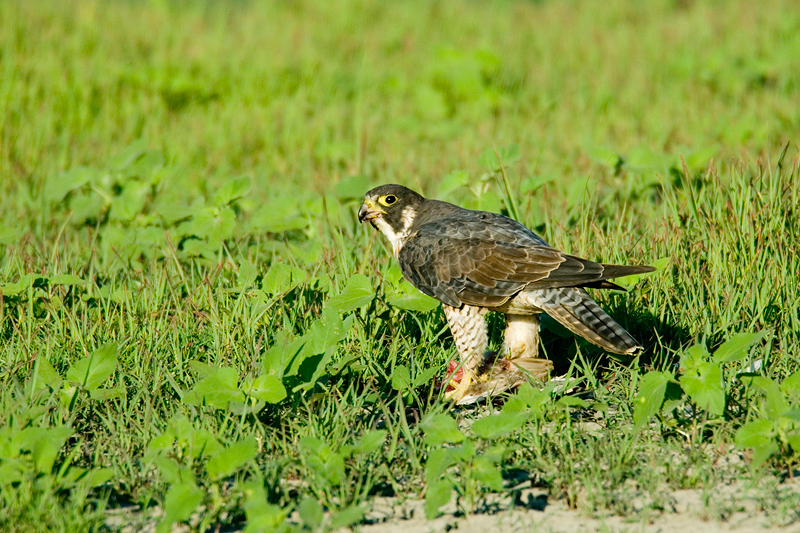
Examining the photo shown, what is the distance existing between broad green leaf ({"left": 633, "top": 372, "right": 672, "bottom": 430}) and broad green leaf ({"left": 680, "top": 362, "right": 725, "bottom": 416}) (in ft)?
0.27

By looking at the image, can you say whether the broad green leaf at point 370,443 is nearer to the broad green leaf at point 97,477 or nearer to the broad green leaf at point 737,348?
the broad green leaf at point 97,477

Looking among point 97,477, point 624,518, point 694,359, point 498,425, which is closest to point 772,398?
point 694,359

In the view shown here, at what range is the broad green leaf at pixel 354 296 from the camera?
396 centimetres

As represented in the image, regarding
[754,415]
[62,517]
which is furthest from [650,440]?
[62,517]

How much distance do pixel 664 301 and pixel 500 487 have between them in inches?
79.0

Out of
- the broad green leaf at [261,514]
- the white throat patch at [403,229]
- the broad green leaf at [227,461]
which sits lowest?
the broad green leaf at [261,514]

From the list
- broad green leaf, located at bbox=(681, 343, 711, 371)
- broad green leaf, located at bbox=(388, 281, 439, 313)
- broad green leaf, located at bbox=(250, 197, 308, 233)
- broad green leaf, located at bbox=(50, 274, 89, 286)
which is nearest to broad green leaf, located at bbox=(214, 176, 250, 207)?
broad green leaf, located at bbox=(250, 197, 308, 233)

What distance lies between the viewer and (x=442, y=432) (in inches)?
124

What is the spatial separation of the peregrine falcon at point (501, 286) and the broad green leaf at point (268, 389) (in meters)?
0.94

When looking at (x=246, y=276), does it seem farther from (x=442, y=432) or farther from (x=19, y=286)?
(x=442, y=432)

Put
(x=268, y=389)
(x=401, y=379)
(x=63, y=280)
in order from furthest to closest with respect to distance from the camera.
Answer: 1. (x=63, y=280)
2. (x=401, y=379)
3. (x=268, y=389)

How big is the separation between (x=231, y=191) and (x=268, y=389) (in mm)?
2251

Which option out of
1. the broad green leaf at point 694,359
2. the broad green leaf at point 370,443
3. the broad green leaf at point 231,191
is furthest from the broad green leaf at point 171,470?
the broad green leaf at point 231,191

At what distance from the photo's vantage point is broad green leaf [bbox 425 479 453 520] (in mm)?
2842
